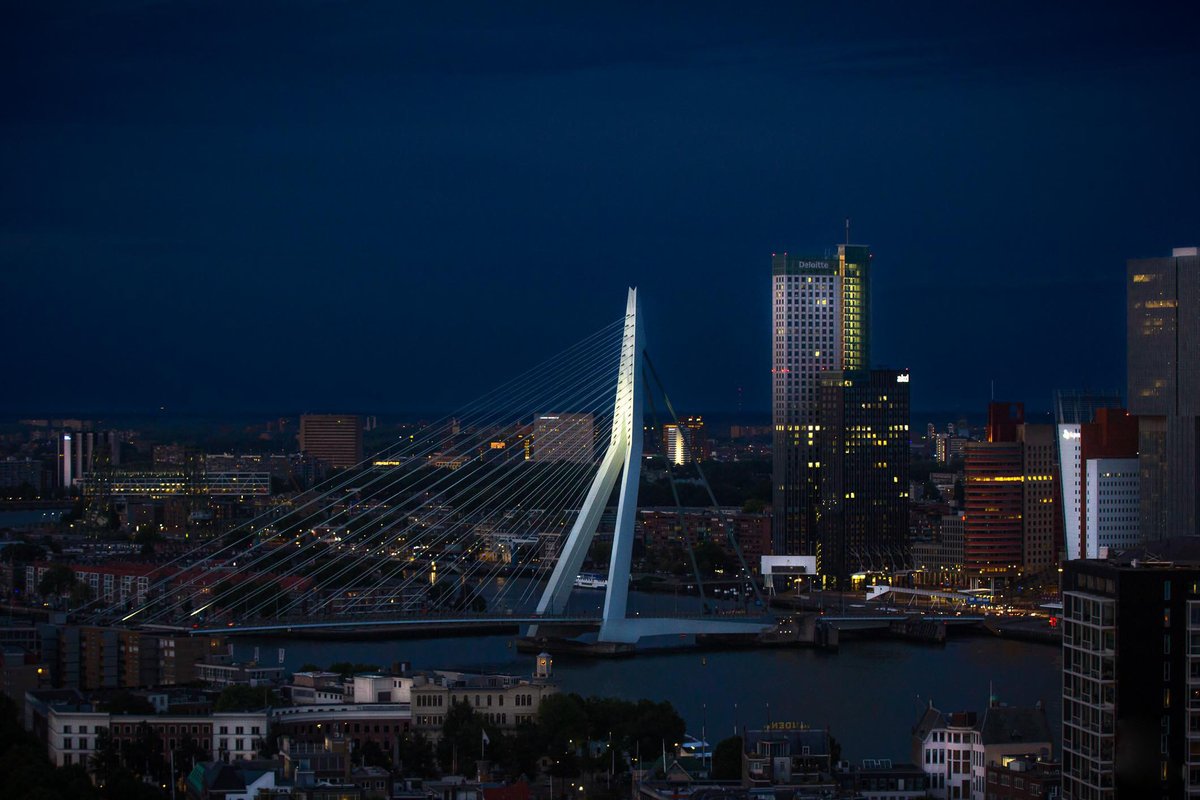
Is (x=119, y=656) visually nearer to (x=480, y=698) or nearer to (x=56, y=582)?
(x=480, y=698)

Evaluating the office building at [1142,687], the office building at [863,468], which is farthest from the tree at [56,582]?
the office building at [1142,687]

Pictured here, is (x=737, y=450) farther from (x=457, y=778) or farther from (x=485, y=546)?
(x=457, y=778)

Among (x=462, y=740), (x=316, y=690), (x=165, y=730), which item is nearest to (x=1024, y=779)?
(x=462, y=740)

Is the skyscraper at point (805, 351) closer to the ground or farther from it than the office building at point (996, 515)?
farther from it

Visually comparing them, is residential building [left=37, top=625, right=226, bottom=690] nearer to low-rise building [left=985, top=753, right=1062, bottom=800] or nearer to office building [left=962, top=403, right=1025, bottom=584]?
low-rise building [left=985, top=753, right=1062, bottom=800]

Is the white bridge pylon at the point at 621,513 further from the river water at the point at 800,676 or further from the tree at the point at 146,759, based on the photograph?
the tree at the point at 146,759

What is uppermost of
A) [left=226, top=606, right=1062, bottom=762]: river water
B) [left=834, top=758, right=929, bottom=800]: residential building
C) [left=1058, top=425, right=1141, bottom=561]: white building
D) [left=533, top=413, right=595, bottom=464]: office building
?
[left=533, top=413, right=595, bottom=464]: office building

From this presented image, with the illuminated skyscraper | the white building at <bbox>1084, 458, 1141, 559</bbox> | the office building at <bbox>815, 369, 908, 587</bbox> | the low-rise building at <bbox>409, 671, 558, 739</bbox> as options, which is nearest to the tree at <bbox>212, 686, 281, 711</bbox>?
the low-rise building at <bbox>409, 671, 558, 739</bbox>
